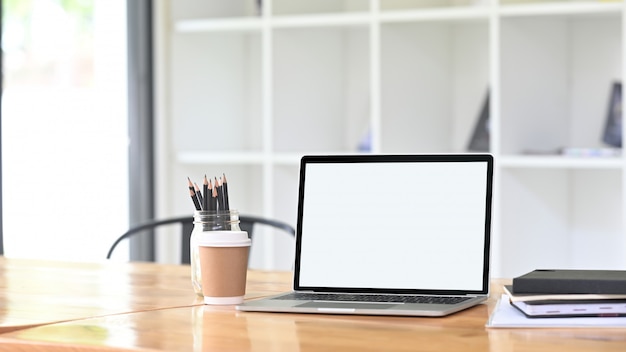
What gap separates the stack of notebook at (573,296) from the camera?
47.7 inches

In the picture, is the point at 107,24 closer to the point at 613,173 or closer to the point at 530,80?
the point at 530,80

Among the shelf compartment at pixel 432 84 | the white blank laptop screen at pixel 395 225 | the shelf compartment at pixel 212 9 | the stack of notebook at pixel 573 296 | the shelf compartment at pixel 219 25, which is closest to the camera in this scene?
the stack of notebook at pixel 573 296

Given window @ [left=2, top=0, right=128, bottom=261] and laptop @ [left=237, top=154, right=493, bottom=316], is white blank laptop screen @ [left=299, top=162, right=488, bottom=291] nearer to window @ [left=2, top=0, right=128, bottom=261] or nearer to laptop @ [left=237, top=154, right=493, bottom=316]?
laptop @ [left=237, top=154, right=493, bottom=316]

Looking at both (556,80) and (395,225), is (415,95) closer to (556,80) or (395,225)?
(556,80)

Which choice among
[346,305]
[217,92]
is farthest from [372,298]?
[217,92]

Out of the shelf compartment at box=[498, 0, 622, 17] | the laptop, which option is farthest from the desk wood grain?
the shelf compartment at box=[498, 0, 622, 17]

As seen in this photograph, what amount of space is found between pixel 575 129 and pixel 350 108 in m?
0.83

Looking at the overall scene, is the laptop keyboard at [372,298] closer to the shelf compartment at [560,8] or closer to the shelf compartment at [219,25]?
the shelf compartment at [560,8]

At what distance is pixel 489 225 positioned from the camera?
1.45 meters

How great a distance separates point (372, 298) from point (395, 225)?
14 centimetres

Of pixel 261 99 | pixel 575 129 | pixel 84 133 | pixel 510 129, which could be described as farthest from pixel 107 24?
pixel 575 129

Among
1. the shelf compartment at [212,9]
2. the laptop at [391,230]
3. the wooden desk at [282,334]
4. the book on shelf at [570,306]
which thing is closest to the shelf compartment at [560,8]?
the shelf compartment at [212,9]

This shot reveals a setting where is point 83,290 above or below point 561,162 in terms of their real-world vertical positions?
below

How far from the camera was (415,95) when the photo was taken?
10.6ft
